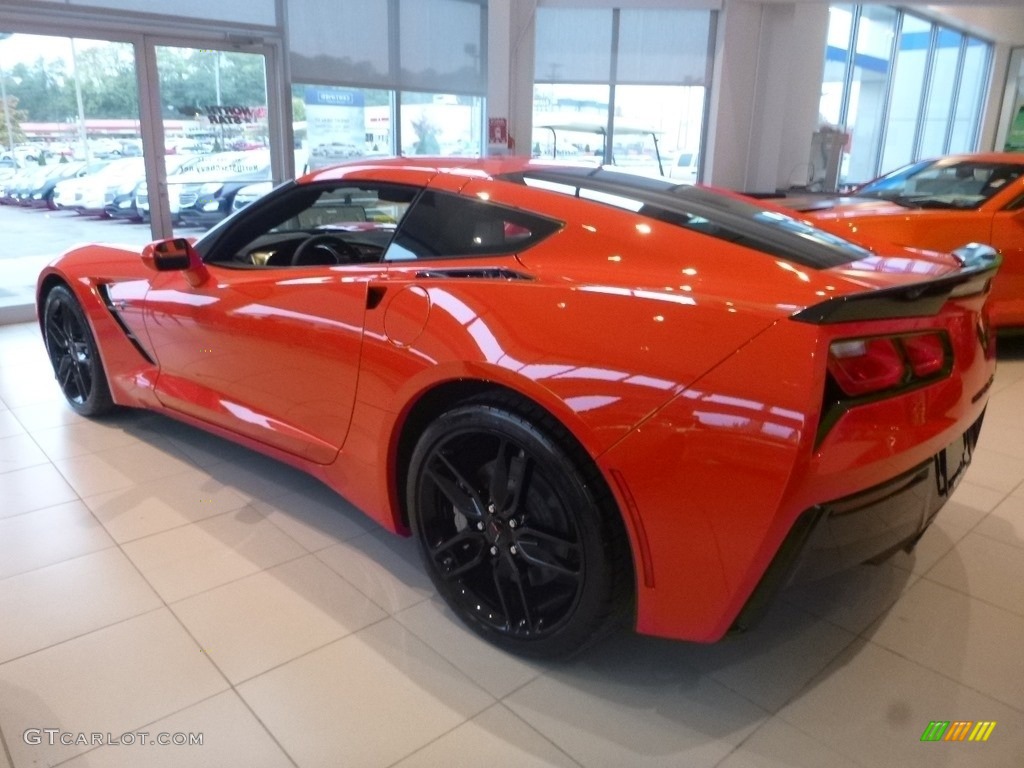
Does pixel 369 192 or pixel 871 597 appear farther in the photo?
pixel 369 192

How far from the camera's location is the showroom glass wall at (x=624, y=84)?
8953mm

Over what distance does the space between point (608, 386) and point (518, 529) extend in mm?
462

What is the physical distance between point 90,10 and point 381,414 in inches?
218

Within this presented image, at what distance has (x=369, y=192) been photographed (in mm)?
2291

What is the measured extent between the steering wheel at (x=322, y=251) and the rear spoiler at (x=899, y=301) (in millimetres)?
1556

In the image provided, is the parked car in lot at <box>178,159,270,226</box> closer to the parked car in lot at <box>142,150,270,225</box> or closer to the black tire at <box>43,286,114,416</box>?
the parked car in lot at <box>142,150,270,225</box>

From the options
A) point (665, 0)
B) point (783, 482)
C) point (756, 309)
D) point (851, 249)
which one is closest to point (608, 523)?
point (783, 482)

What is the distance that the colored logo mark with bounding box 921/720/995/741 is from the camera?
1609mm

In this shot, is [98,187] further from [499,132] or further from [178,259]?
[178,259]

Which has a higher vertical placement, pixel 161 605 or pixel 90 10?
pixel 90 10

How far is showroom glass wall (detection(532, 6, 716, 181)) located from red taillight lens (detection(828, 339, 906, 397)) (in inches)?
318

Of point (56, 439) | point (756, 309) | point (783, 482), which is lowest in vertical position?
point (56, 439)

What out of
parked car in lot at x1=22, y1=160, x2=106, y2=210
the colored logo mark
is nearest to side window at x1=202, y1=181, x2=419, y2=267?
the colored logo mark

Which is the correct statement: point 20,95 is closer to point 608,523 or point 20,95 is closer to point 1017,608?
point 608,523
